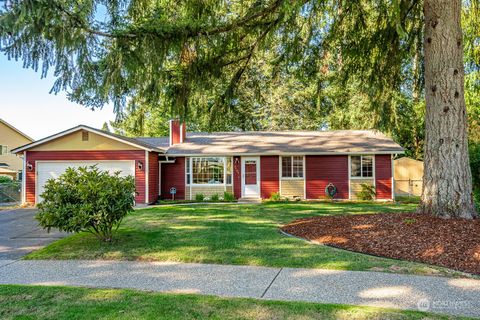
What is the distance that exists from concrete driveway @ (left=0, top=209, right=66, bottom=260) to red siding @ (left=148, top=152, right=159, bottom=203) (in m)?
5.82

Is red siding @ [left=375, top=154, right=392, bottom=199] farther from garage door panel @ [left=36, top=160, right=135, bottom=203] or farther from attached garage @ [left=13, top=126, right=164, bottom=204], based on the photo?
garage door panel @ [left=36, top=160, right=135, bottom=203]

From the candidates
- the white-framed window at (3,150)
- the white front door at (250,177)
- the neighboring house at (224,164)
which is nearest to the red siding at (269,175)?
the neighboring house at (224,164)

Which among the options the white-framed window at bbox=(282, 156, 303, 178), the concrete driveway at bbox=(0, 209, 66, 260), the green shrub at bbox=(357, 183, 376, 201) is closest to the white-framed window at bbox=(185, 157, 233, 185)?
the white-framed window at bbox=(282, 156, 303, 178)

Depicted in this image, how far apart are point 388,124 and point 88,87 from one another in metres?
9.55

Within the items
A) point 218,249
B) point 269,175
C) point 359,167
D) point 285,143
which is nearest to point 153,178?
point 269,175

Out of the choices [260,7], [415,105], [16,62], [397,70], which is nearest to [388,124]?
[397,70]

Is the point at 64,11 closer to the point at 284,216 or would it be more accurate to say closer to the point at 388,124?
the point at 284,216

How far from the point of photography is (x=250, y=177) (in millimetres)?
17688

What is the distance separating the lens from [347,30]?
9844 mm

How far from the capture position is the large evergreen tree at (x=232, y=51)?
564cm

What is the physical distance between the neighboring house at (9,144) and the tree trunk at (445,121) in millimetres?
33763

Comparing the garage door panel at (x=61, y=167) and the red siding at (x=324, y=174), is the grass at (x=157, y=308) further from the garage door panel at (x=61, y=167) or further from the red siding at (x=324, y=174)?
the red siding at (x=324, y=174)

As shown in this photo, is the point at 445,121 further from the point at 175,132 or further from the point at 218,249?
the point at 175,132

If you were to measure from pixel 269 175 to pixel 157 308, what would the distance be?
46.5 feet
